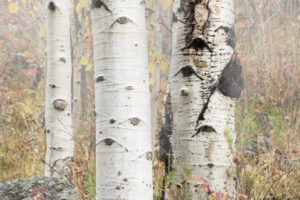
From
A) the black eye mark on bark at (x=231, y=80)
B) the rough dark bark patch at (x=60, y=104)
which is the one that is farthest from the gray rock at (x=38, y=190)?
the black eye mark on bark at (x=231, y=80)

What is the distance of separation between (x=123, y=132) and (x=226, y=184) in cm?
83

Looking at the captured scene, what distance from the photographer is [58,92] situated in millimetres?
3600

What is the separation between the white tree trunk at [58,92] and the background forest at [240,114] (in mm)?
158

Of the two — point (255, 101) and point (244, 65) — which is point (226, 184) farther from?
point (244, 65)

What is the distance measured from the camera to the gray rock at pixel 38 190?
2.56m

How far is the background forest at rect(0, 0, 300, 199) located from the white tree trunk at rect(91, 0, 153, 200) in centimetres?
73

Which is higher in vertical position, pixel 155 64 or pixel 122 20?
pixel 155 64

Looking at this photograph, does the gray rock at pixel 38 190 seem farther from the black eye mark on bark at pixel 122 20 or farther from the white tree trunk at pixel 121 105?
the black eye mark on bark at pixel 122 20

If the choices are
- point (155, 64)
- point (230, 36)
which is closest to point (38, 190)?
point (230, 36)

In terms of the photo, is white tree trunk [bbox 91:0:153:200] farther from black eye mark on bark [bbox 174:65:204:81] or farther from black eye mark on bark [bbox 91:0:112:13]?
black eye mark on bark [bbox 174:65:204:81]

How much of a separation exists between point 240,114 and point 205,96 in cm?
346

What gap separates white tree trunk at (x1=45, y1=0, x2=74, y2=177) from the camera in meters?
3.59

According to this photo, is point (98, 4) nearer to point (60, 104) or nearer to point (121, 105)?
point (121, 105)

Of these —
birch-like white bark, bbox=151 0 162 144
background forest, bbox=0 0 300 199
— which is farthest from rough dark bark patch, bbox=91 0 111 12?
birch-like white bark, bbox=151 0 162 144
